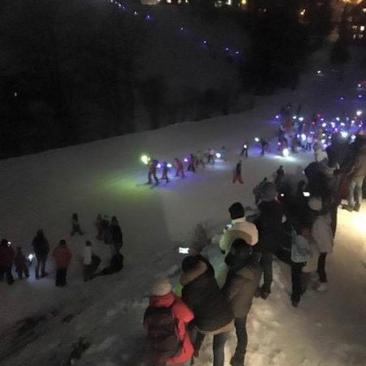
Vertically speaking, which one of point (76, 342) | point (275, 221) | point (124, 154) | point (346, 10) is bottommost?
point (124, 154)

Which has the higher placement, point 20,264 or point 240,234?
point 240,234

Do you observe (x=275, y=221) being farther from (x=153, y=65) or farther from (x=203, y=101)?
(x=153, y=65)

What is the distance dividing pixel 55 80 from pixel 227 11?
2611 centimetres

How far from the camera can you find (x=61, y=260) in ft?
38.4

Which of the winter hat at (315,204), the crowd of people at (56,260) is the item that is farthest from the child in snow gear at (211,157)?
the winter hat at (315,204)

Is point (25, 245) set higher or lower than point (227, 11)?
lower

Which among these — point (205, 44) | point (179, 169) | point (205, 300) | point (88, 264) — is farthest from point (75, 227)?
point (205, 44)

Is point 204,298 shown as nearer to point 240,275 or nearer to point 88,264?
point 240,275

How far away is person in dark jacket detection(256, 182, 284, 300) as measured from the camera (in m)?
6.48

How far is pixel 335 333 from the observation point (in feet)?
21.3

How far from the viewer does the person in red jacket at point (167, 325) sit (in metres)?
4.39

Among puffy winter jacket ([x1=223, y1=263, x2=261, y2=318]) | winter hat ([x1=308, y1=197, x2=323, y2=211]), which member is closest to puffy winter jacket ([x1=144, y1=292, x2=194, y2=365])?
puffy winter jacket ([x1=223, y1=263, x2=261, y2=318])

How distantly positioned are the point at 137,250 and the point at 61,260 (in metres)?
2.63

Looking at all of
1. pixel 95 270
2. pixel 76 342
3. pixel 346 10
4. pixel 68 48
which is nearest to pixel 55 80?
pixel 68 48
